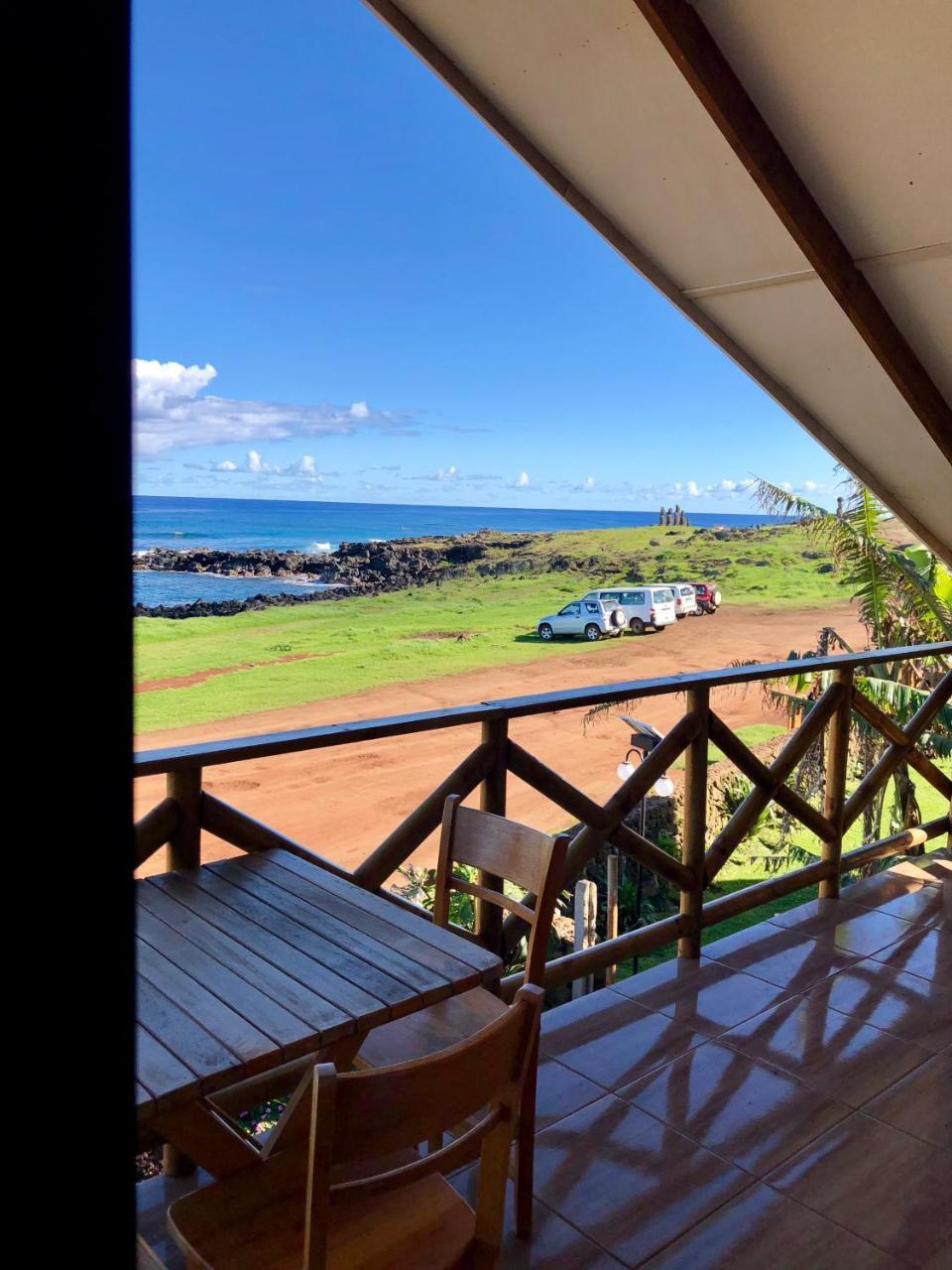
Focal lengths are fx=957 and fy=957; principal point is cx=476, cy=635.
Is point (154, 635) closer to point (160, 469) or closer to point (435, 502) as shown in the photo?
point (160, 469)

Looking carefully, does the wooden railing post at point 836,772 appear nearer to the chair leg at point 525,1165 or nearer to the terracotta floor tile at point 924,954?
the terracotta floor tile at point 924,954

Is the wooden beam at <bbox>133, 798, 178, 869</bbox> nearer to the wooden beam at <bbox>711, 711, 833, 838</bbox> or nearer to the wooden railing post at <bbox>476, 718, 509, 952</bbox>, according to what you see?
the wooden railing post at <bbox>476, 718, 509, 952</bbox>

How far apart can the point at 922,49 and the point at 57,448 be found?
2.59 meters

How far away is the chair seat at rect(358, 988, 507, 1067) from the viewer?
6.15ft

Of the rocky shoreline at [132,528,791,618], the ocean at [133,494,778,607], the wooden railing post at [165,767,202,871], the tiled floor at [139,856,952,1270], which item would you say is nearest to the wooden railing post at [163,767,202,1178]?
the wooden railing post at [165,767,202,871]

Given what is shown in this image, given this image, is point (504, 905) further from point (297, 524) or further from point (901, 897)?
point (297, 524)

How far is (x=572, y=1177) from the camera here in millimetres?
2139

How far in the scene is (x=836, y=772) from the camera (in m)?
3.83

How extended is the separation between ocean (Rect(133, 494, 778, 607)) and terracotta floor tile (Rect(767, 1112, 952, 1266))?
3384cm

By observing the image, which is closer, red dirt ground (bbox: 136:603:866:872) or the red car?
red dirt ground (bbox: 136:603:866:872)

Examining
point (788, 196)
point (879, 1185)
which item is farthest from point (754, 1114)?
point (788, 196)

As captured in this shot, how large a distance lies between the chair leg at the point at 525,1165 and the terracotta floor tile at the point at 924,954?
186 cm

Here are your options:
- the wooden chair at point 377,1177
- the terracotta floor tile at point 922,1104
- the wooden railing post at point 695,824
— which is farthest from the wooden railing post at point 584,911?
the wooden chair at point 377,1177

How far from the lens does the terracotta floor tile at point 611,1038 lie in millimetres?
2588
